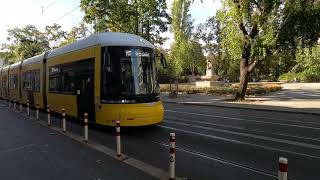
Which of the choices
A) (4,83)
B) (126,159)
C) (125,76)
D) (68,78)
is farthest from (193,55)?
(126,159)

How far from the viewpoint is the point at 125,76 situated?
1387 centimetres

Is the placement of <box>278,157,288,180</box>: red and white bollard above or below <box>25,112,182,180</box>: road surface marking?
above

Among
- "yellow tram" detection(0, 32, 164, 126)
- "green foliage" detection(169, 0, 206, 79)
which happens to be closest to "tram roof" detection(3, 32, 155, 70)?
"yellow tram" detection(0, 32, 164, 126)

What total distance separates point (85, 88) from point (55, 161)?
Result: 607 centimetres

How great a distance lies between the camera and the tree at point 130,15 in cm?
3797

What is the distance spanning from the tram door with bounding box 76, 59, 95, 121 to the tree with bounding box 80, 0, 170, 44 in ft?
72.5

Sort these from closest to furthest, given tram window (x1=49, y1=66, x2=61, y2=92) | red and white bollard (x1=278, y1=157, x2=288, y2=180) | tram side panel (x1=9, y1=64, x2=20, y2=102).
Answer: red and white bollard (x1=278, y1=157, x2=288, y2=180) → tram window (x1=49, y1=66, x2=61, y2=92) → tram side panel (x1=9, y1=64, x2=20, y2=102)

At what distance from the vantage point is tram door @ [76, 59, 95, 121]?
14.9 m

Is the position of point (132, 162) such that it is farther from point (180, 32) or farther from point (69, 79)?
point (180, 32)

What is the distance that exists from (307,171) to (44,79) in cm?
1596

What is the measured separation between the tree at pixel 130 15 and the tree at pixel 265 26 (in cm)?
902

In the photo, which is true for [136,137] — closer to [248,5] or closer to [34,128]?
[34,128]

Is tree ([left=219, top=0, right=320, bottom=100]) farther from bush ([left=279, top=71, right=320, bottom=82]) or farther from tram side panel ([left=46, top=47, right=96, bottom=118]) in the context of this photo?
bush ([left=279, top=71, right=320, bottom=82])

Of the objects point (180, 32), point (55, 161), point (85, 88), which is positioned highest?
point (180, 32)
